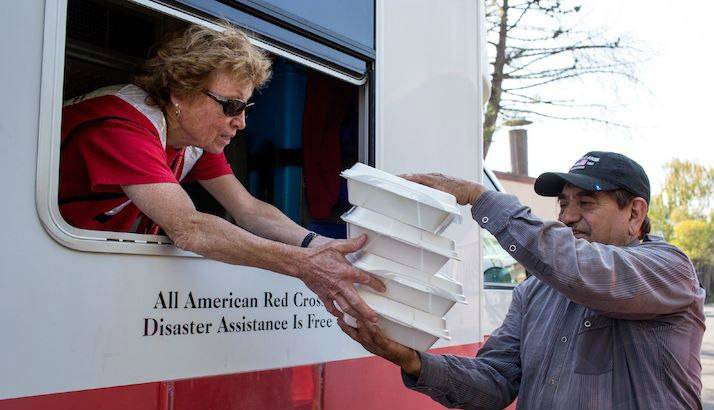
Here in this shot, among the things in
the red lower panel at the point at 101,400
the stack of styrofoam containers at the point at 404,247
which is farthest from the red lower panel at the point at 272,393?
the stack of styrofoam containers at the point at 404,247

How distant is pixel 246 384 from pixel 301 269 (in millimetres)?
408

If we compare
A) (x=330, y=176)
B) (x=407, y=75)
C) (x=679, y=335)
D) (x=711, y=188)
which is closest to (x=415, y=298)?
(x=679, y=335)

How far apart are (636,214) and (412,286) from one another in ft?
2.83

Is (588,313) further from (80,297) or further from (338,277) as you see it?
(80,297)

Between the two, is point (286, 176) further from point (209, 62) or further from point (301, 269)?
point (301, 269)

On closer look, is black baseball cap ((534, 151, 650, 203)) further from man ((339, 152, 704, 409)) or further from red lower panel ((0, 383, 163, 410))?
red lower panel ((0, 383, 163, 410))

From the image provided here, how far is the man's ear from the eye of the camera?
224cm

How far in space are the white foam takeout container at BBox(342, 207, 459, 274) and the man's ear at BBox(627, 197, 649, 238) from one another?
702 mm

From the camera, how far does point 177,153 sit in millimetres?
2436

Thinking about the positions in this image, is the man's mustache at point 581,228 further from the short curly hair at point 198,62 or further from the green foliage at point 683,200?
the green foliage at point 683,200

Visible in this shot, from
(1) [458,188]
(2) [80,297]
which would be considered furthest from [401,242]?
(2) [80,297]

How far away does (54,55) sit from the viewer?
1691mm

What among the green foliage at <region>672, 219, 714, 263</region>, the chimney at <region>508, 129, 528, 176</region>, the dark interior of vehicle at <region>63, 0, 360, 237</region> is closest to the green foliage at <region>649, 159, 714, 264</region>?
the green foliage at <region>672, 219, 714, 263</region>

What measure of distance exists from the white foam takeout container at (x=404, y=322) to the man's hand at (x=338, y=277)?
0.10 feet
